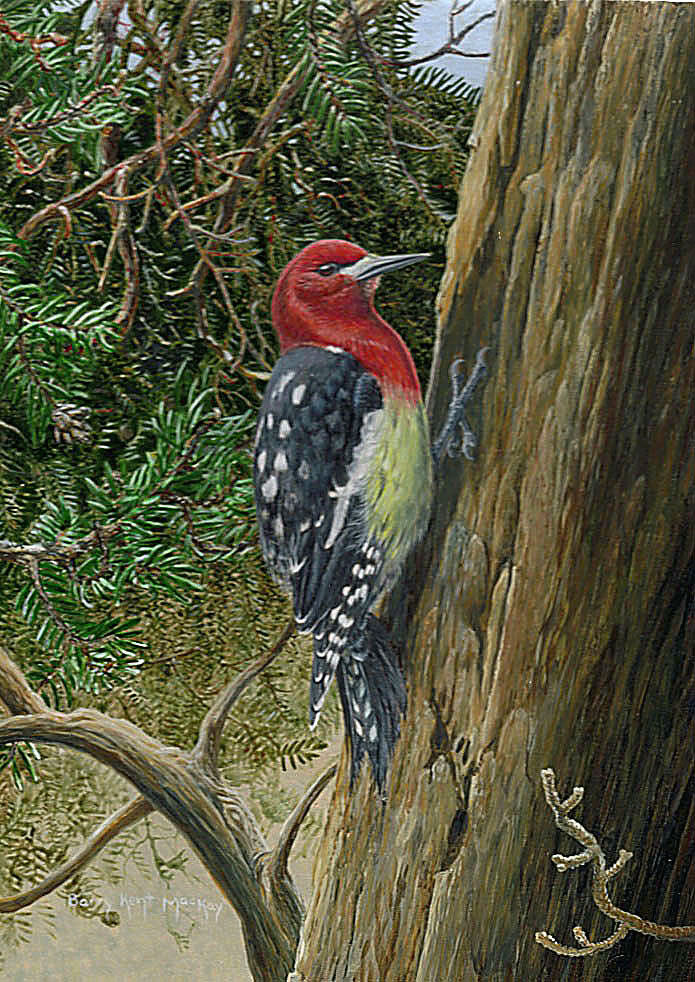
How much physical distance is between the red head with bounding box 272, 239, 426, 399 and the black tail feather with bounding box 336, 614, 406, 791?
133mm

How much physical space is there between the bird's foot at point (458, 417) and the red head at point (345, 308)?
2 cm

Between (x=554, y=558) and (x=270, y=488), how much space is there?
151 millimetres

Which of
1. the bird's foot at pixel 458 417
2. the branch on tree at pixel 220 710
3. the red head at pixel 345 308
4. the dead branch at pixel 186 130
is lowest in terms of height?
the branch on tree at pixel 220 710

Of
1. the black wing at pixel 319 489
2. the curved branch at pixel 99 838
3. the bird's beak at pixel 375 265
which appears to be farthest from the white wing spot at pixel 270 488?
the curved branch at pixel 99 838

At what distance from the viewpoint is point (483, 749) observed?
0.51m

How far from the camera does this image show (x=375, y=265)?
49cm

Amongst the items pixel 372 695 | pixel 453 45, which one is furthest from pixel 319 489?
pixel 453 45

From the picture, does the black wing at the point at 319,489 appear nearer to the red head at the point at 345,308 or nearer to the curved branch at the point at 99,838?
the red head at the point at 345,308

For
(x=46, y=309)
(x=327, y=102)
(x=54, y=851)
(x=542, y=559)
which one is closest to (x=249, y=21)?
(x=327, y=102)

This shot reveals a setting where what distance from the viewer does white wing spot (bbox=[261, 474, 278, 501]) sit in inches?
19.5

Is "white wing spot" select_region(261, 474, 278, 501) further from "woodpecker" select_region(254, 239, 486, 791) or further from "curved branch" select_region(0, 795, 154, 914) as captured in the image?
"curved branch" select_region(0, 795, 154, 914)

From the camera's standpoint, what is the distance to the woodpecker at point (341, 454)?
1.56 feet

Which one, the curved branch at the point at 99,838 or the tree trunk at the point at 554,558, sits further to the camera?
the curved branch at the point at 99,838
